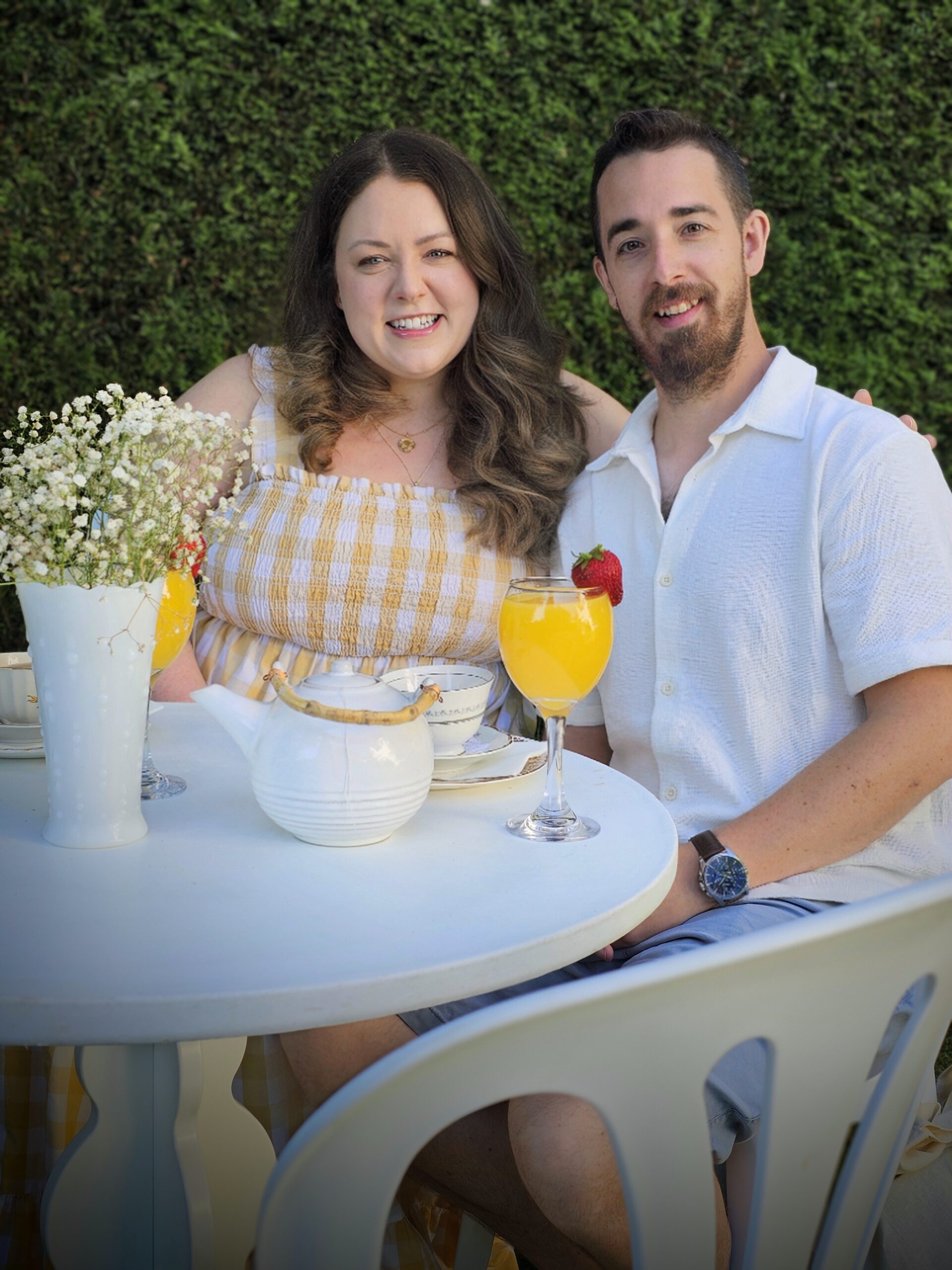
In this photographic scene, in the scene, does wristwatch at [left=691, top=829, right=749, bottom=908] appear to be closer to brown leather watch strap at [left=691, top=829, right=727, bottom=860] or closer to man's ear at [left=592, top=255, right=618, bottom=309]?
brown leather watch strap at [left=691, top=829, right=727, bottom=860]

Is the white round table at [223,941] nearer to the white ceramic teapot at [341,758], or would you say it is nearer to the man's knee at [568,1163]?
the white ceramic teapot at [341,758]

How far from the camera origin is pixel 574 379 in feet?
9.50

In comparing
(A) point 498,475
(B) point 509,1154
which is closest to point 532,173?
(A) point 498,475

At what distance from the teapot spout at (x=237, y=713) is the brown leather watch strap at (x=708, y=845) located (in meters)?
0.79

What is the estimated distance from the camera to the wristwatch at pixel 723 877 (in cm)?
180

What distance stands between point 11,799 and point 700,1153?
40.5 inches

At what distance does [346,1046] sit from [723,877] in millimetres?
634

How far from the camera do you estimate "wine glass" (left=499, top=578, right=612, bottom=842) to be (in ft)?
4.65

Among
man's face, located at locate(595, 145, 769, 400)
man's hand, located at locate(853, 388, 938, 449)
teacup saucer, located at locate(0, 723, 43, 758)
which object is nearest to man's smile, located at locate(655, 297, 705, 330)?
man's face, located at locate(595, 145, 769, 400)

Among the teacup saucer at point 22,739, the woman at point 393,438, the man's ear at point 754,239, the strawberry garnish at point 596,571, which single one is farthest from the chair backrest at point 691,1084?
the man's ear at point 754,239

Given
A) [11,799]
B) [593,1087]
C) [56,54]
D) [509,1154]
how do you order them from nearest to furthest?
[593,1087], [11,799], [509,1154], [56,54]

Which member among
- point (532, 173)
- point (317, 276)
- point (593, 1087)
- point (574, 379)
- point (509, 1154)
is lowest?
point (509, 1154)

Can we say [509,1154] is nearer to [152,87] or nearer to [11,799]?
[11,799]

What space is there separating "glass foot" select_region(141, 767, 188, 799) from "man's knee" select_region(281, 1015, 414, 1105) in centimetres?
46
